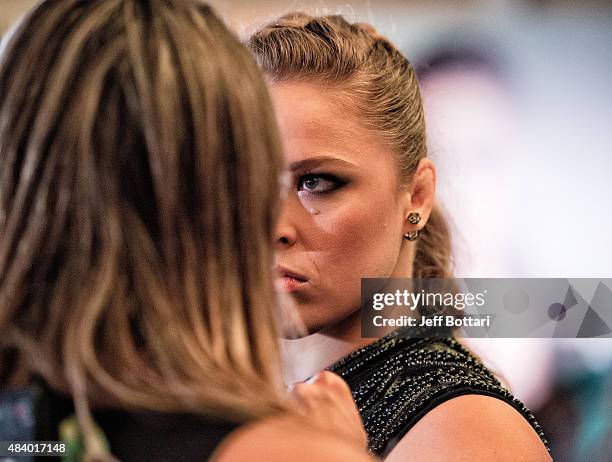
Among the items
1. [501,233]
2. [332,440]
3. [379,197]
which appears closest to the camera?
[332,440]

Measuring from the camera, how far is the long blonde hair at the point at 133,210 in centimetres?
71

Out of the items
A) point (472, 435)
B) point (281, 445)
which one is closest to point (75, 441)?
point (281, 445)

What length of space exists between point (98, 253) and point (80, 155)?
0.24ft

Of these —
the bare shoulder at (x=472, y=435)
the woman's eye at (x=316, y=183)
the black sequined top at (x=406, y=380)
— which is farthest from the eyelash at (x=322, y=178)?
the bare shoulder at (x=472, y=435)

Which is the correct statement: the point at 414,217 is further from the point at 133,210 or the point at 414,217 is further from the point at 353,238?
the point at 133,210

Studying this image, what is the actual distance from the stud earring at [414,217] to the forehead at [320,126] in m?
0.09

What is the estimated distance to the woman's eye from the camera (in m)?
1.43

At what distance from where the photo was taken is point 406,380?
4.34 feet

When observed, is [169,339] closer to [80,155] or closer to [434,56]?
[80,155]

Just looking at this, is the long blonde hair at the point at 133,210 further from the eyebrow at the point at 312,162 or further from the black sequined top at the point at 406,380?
the eyebrow at the point at 312,162

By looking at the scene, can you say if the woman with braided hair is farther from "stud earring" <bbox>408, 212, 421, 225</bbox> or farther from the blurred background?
the blurred background

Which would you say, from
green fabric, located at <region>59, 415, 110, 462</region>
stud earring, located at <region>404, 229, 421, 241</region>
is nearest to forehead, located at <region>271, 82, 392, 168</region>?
stud earring, located at <region>404, 229, 421, 241</region>


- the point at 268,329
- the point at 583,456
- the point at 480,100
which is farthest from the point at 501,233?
the point at 268,329

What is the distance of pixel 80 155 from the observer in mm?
728
